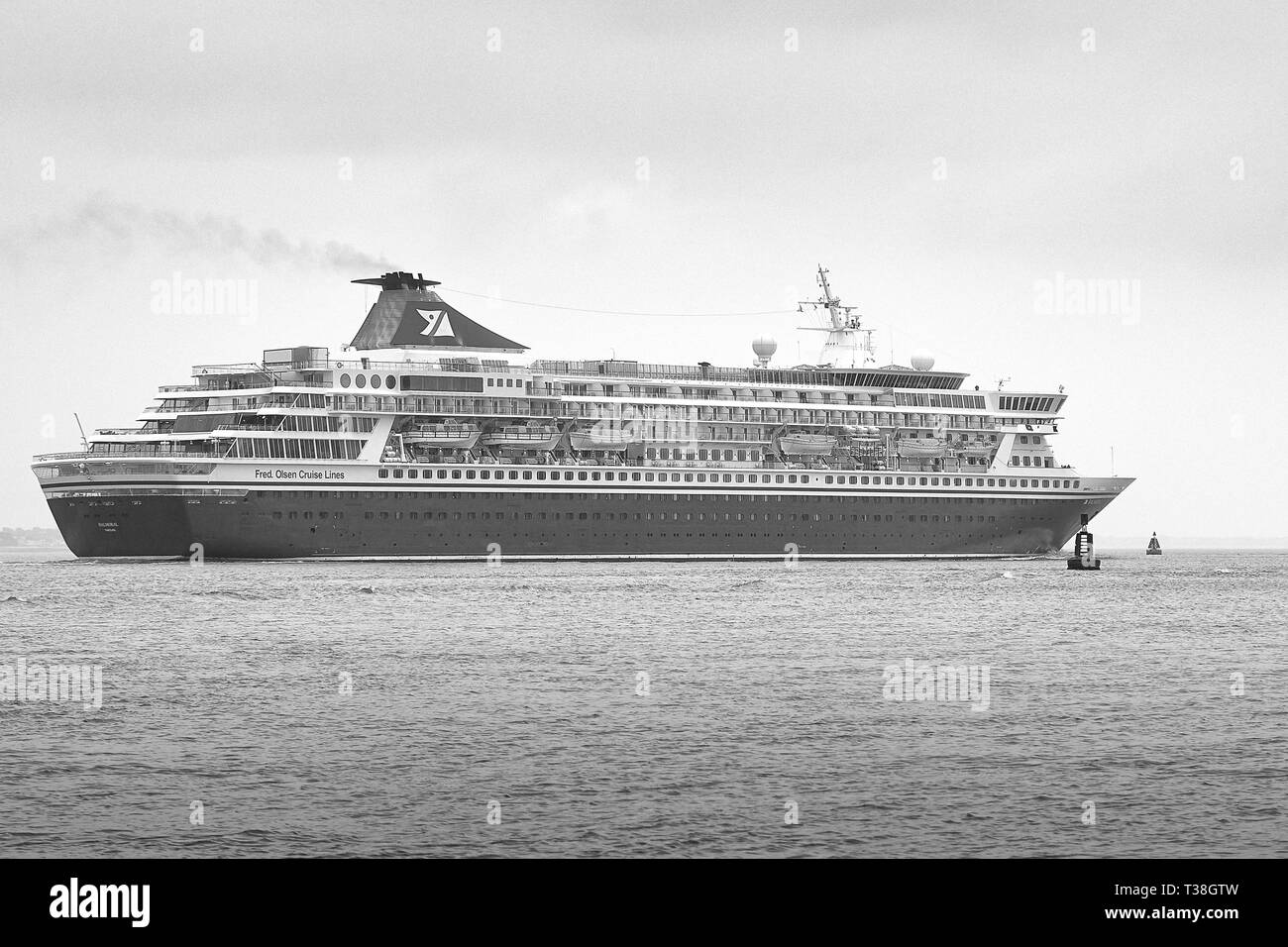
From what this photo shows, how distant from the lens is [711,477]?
9519 centimetres

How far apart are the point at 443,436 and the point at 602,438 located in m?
9.88

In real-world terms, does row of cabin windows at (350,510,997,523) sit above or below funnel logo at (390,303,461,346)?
below

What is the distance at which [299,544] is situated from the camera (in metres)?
83.1

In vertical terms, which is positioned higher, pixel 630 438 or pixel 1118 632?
pixel 630 438

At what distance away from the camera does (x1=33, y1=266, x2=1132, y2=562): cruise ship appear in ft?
272

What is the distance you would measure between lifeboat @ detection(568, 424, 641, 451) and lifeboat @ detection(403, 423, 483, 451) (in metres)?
6.37

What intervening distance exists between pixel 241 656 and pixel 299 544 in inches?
1734

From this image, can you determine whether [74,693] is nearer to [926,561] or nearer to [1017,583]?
[1017,583]

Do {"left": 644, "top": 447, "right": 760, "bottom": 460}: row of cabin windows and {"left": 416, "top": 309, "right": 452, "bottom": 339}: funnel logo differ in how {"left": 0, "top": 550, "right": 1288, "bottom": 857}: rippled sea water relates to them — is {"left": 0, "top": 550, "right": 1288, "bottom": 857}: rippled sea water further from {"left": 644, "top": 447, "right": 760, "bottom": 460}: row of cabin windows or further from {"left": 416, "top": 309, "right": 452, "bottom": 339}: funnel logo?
{"left": 416, "top": 309, "right": 452, "bottom": 339}: funnel logo

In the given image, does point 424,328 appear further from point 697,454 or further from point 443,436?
point 697,454

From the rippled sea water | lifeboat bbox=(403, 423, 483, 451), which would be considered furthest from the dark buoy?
the rippled sea water

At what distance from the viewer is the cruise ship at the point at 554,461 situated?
82.8 metres
